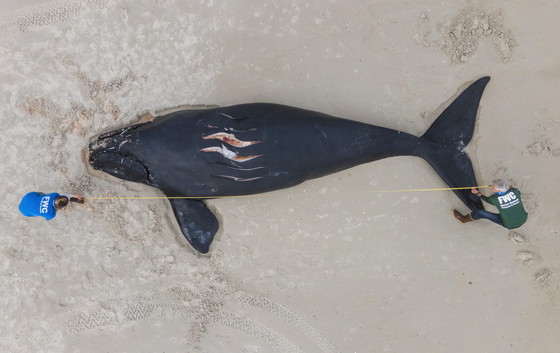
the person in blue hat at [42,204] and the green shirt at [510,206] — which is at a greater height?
the green shirt at [510,206]

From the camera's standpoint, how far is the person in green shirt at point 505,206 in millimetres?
5023

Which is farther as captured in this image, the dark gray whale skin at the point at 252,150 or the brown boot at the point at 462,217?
the brown boot at the point at 462,217

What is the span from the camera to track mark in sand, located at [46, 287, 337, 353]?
5.90 metres

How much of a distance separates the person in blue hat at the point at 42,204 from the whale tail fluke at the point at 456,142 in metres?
4.80

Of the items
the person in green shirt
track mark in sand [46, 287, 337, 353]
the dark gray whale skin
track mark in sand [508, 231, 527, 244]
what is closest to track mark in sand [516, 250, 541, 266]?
track mark in sand [508, 231, 527, 244]

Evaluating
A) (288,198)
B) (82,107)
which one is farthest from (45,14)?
(288,198)

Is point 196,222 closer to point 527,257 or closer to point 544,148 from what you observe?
point 527,257

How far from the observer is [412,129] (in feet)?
18.7

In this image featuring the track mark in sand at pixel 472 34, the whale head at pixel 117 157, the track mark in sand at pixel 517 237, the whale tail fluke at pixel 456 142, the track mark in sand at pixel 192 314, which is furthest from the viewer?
the track mark in sand at pixel 192 314

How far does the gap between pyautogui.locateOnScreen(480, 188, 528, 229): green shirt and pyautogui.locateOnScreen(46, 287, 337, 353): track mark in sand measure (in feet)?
9.72

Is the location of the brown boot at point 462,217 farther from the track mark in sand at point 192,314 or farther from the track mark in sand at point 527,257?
the track mark in sand at point 192,314

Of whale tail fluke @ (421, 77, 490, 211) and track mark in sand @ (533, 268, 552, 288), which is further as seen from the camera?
track mark in sand @ (533, 268, 552, 288)

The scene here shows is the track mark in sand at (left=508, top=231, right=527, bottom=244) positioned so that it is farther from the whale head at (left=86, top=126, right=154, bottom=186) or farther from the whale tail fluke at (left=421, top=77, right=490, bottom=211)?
the whale head at (left=86, top=126, right=154, bottom=186)

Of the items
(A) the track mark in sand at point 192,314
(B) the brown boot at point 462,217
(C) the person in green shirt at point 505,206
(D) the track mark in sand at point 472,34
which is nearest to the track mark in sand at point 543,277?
(C) the person in green shirt at point 505,206
